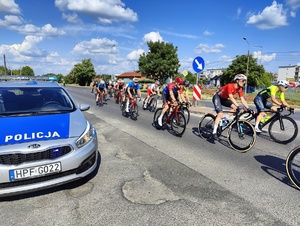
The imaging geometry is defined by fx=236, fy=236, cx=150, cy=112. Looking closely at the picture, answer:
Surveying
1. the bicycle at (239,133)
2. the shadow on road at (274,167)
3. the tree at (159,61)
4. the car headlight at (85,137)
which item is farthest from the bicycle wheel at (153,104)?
the tree at (159,61)

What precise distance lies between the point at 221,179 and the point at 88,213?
89.1 inches

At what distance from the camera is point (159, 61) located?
139ft

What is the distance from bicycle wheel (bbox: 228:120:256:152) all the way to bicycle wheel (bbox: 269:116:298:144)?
1.62 metres

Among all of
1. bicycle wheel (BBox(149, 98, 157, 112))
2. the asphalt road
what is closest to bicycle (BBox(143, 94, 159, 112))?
bicycle wheel (BBox(149, 98, 157, 112))

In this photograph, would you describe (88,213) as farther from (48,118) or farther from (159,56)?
(159,56)

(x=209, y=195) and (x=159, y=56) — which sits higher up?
(x=159, y=56)

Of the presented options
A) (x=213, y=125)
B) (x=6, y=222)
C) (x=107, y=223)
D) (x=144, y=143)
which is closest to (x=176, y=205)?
(x=107, y=223)

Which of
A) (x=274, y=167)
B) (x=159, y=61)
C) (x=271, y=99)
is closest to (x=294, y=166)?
(x=274, y=167)

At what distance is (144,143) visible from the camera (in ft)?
20.6

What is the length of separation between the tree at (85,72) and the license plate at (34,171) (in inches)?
3139

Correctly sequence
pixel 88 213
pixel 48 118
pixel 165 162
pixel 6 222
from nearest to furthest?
pixel 6 222
pixel 88 213
pixel 48 118
pixel 165 162

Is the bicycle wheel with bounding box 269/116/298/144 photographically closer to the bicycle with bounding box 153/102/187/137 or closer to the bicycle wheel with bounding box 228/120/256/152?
the bicycle wheel with bounding box 228/120/256/152

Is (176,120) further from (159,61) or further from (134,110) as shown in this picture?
(159,61)

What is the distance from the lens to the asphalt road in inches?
112
